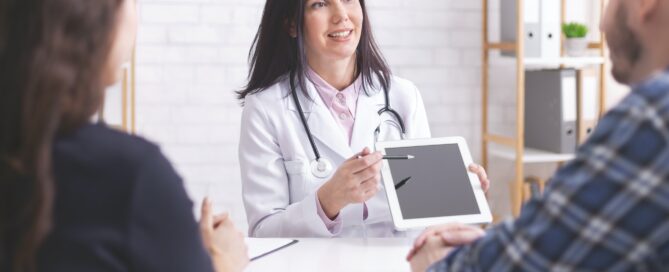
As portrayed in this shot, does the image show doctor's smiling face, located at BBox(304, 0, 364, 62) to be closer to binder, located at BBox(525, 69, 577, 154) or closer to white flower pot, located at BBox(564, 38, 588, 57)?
binder, located at BBox(525, 69, 577, 154)

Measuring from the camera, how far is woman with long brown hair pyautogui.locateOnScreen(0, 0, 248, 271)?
2.46 feet

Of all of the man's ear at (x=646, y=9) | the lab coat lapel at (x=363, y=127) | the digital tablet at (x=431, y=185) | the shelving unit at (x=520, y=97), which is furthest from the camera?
the shelving unit at (x=520, y=97)

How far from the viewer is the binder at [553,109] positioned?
10.8 feet

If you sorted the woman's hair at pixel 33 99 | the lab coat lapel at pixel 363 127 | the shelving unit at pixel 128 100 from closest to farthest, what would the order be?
1. the woman's hair at pixel 33 99
2. the lab coat lapel at pixel 363 127
3. the shelving unit at pixel 128 100

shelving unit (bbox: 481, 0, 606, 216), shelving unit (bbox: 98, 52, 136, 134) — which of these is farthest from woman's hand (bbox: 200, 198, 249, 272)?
shelving unit (bbox: 481, 0, 606, 216)

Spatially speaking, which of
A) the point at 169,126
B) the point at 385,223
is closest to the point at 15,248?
the point at 385,223

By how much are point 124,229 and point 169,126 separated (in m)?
2.55

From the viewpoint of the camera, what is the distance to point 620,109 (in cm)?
81

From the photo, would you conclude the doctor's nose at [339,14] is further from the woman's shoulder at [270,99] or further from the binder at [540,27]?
the binder at [540,27]

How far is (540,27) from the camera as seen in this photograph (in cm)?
325

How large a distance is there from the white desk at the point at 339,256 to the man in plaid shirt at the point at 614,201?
61 cm

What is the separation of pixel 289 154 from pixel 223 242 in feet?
2.50

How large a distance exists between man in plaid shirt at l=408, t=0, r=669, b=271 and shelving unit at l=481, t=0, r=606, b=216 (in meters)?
2.34

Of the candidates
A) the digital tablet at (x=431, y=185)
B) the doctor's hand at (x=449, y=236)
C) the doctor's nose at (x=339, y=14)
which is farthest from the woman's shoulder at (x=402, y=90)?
the doctor's hand at (x=449, y=236)
